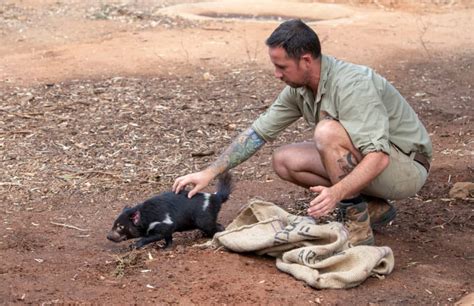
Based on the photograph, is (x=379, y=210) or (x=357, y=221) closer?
(x=357, y=221)

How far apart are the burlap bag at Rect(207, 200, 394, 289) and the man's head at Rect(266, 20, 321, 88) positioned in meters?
0.88

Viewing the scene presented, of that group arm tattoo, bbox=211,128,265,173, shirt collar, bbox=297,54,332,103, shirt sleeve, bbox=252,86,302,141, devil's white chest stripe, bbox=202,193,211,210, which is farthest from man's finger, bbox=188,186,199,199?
shirt collar, bbox=297,54,332,103

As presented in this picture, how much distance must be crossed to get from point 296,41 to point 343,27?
26.1 feet

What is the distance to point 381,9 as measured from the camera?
15.1 meters

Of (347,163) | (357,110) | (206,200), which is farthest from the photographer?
(206,200)

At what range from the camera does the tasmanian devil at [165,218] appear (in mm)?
5609

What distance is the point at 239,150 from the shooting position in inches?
228

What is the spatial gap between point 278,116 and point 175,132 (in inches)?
107

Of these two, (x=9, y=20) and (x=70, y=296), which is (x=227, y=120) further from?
(x=9, y=20)

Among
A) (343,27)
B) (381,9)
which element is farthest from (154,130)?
(381,9)

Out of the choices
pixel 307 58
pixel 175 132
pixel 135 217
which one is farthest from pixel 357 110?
pixel 175 132

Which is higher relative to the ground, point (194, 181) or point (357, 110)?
point (357, 110)

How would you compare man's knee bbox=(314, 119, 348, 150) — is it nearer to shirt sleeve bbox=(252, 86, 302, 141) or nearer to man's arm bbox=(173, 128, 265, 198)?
shirt sleeve bbox=(252, 86, 302, 141)

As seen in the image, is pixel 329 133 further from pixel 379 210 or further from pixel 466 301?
pixel 466 301
